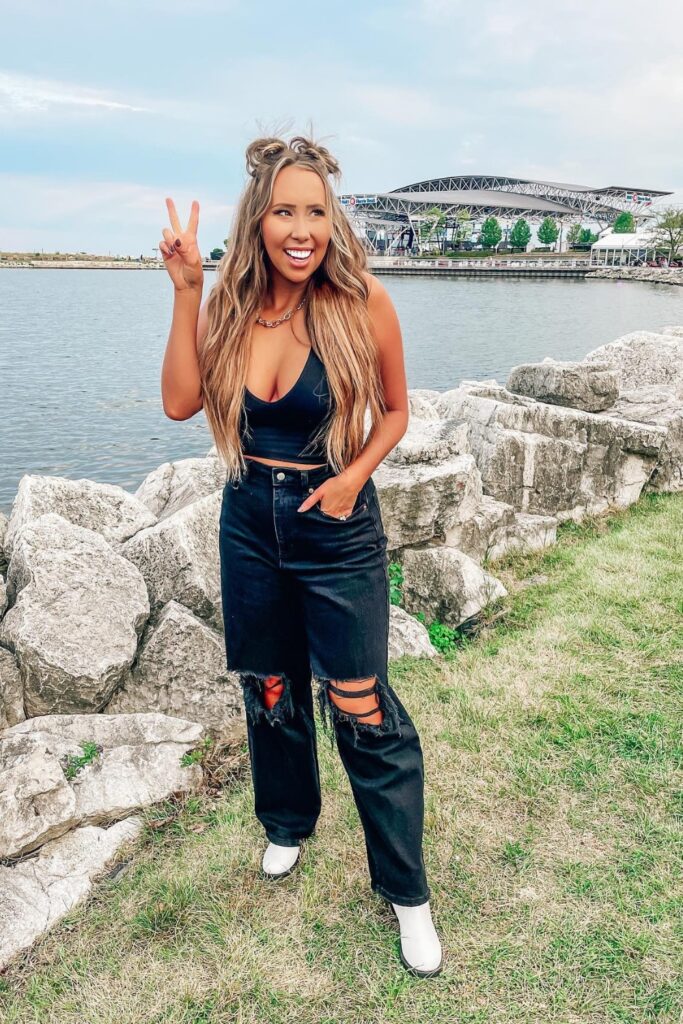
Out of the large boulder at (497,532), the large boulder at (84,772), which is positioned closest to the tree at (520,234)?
the large boulder at (497,532)

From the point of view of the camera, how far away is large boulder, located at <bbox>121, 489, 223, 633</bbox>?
4738mm

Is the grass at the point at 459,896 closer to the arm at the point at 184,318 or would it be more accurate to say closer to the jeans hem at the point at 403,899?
the jeans hem at the point at 403,899

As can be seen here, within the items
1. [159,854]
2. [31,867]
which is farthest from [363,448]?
[31,867]

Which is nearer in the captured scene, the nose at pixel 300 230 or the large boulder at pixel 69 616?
the nose at pixel 300 230

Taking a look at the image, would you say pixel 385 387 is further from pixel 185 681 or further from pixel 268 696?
pixel 185 681

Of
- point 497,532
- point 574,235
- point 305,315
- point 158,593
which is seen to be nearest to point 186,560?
point 158,593

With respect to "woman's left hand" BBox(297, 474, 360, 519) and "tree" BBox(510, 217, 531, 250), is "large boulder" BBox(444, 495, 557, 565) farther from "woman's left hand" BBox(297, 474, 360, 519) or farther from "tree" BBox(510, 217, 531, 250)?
"tree" BBox(510, 217, 531, 250)

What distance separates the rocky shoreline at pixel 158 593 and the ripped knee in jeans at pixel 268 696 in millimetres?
1066

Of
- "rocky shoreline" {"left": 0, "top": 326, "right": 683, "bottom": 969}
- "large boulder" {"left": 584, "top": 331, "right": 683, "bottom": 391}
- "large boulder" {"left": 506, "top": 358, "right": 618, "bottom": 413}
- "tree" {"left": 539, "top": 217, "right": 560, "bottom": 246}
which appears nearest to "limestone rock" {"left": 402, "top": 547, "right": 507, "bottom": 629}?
"rocky shoreline" {"left": 0, "top": 326, "right": 683, "bottom": 969}

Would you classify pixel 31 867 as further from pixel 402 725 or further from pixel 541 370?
pixel 541 370

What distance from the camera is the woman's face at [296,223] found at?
237 cm

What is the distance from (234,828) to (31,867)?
87 centimetres

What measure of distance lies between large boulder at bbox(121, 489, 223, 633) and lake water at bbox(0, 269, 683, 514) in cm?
486

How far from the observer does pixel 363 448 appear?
2582 millimetres
